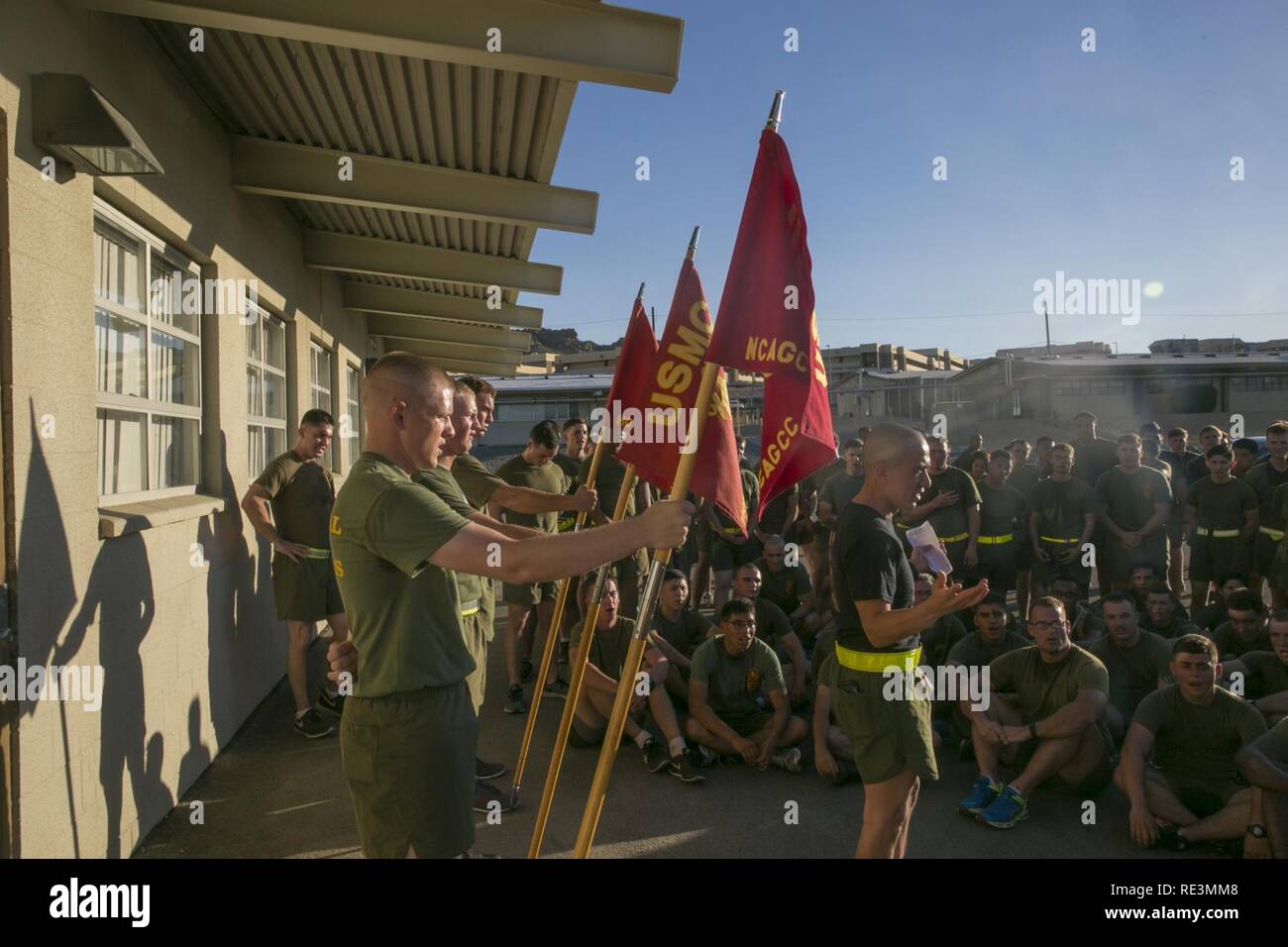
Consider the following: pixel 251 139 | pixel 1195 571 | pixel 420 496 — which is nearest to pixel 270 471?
pixel 251 139

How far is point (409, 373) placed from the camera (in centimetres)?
270

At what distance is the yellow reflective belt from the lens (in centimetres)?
322

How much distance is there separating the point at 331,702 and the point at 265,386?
8.89ft

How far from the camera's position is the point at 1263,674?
546 centimetres

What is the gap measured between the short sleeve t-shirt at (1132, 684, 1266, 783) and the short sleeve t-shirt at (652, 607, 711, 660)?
2849 mm

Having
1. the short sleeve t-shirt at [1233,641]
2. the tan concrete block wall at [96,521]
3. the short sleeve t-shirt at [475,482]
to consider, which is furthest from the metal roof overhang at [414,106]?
the short sleeve t-shirt at [1233,641]

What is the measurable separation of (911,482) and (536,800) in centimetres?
283

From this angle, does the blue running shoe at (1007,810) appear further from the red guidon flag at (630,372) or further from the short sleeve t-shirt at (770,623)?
the red guidon flag at (630,372)

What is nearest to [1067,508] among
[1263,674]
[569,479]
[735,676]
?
[1263,674]

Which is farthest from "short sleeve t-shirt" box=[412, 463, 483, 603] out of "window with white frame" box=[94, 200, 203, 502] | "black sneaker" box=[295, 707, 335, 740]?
"black sneaker" box=[295, 707, 335, 740]

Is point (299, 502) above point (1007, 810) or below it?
above

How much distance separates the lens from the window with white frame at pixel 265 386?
682 cm

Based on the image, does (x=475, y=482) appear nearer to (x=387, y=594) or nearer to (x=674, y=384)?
(x=674, y=384)
